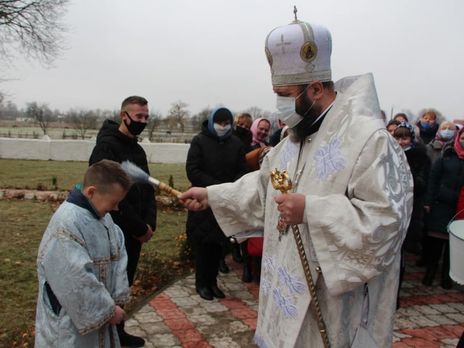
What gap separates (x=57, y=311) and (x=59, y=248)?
39 centimetres

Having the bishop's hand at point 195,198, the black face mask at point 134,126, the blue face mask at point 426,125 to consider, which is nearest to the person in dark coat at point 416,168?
the blue face mask at point 426,125

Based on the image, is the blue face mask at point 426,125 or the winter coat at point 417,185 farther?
the blue face mask at point 426,125

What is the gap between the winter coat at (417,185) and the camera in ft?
19.2

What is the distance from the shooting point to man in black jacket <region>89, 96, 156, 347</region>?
3.77 m

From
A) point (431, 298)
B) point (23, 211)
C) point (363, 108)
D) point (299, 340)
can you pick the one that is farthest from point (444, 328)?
point (23, 211)

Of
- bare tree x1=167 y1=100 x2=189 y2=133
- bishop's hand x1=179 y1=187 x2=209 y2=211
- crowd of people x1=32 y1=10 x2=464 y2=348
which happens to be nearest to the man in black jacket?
crowd of people x1=32 y1=10 x2=464 y2=348

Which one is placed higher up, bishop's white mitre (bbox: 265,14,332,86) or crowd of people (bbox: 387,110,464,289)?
bishop's white mitre (bbox: 265,14,332,86)

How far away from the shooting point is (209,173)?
532 centimetres

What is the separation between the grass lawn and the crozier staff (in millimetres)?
2796

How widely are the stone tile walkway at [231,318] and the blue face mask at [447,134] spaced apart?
2.39 m

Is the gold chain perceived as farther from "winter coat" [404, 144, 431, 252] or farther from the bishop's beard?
"winter coat" [404, 144, 431, 252]

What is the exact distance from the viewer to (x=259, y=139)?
6867 mm

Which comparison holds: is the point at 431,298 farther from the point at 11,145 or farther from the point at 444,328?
the point at 11,145

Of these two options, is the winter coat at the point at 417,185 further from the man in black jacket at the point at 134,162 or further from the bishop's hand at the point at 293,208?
the bishop's hand at the point at 293,208
